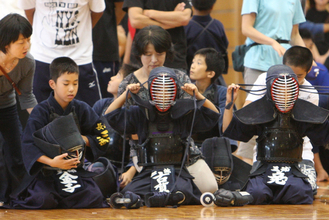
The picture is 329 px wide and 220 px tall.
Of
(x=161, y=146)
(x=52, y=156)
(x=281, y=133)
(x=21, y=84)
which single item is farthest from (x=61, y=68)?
(x=281, y=133)

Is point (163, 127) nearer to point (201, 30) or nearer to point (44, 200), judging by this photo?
point (44, 200)

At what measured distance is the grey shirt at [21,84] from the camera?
141 inches

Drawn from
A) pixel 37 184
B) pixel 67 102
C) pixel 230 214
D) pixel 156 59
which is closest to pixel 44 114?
pixel 67 102

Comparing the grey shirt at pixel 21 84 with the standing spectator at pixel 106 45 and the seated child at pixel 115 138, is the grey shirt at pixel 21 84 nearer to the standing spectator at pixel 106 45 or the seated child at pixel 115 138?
the seated child at pixel 115 138

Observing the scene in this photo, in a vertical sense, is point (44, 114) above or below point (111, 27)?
below

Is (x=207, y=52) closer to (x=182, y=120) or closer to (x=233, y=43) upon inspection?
(x=182, y=120)

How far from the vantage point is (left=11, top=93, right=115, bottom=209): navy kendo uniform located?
323 cm

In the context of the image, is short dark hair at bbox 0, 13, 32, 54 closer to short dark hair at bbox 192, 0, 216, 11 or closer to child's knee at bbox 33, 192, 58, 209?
child's knee at bbox 33, 192, 58, 209

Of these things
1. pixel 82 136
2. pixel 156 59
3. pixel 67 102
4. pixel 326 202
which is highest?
pixel 156 59

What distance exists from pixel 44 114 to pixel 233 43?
432cm

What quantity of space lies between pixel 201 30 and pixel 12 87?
2212mm

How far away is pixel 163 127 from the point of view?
11.2 ft

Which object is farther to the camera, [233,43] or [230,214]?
[233,43]

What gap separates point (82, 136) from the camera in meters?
3.45
